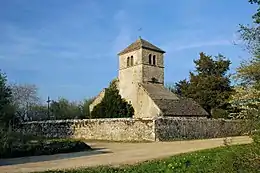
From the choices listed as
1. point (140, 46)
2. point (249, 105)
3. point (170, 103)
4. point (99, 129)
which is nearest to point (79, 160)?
point (249, 105)

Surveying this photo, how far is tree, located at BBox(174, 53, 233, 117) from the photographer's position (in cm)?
4947

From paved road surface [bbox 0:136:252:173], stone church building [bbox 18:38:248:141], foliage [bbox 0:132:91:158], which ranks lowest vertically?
paved road surface [bbox 0:136:252:173]

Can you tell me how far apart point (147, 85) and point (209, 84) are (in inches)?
359

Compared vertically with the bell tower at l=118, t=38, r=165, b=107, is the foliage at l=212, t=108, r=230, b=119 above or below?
below

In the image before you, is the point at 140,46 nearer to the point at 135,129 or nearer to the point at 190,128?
the point at 190,128

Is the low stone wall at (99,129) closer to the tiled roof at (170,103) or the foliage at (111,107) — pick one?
the foliage at (111,107)

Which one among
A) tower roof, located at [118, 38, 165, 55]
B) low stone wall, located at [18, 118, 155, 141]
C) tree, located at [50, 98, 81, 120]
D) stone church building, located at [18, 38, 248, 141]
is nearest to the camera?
low stone wall, located at [18, 118, 155, 141]

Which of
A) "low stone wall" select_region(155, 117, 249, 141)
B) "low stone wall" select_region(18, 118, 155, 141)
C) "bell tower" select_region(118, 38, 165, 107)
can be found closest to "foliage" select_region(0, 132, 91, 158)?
"low stone wall" select_region(18, 118, 155, 141)

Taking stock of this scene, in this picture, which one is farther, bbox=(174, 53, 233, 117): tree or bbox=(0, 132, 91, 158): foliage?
bbox=(174, 53, 233, 117): tree

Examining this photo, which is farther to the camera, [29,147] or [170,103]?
[170,103]

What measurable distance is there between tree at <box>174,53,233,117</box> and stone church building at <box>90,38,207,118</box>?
4.51 meters

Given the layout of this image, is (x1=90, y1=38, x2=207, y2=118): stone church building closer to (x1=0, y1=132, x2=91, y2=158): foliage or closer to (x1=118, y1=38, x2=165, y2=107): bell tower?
(x1=118, y1=38, x2=165, y2=107): bell tower

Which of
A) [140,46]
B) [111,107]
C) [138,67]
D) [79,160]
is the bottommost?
[79,160]

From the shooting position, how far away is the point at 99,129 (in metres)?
31.8
